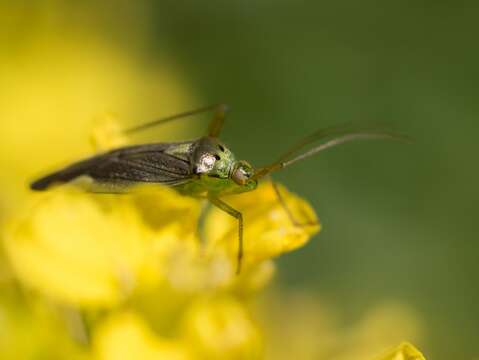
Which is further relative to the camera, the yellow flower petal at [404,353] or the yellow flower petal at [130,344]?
the yellow flower petal at [130,344]

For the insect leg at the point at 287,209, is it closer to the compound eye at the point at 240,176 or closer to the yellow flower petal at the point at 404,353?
the compound eye at the point at 240,176

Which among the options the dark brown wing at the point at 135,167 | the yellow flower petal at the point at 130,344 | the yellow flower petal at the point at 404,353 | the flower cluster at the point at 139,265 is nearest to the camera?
the yellow flower petal at the point at 404,353

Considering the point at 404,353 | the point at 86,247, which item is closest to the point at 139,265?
the point at 86,247

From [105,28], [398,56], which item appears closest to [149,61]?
[105,28]

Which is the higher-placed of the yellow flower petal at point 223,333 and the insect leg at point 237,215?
the insect leg at point 237,215

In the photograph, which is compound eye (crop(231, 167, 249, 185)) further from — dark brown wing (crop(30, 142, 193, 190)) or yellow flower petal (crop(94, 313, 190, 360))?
yellow flower petal (crop(94, 313, 190, 360))

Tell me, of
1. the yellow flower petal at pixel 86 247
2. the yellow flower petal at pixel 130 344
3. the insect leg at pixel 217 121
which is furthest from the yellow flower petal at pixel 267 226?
the insect leg at pixel 217 121

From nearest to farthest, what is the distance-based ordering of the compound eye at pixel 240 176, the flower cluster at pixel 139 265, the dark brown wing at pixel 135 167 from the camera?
the flower cluster at pixel 139 265
the dark brown wing at pixel 135 167
the compound eye at pixel 240 176

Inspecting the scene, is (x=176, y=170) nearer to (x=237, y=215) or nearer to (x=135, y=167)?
(x=135, y=167)

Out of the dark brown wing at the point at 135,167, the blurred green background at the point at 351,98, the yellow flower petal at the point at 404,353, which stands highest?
the blurred green background at the point at 351,98
